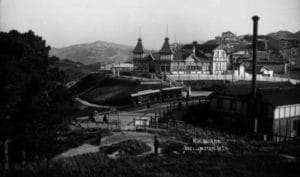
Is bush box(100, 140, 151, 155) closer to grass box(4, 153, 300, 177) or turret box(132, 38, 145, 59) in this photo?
grass box(4, 153, 300, 177)

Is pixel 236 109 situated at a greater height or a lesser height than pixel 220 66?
lesser

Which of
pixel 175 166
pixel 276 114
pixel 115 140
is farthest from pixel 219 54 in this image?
pixel 175 166

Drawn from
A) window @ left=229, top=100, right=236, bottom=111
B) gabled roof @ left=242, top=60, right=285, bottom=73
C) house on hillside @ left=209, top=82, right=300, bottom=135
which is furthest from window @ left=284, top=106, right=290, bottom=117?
gabled roof @ left=242, top=60, right=285, bottom=73

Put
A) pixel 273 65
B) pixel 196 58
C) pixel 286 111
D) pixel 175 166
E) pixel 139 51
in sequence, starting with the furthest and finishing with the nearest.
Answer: pixel 273 65 → pixel 139 51 → pixel 196 58 → pixel 286 111 → pixel 175 166

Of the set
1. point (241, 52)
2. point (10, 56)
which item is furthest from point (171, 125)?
point (241, 52)

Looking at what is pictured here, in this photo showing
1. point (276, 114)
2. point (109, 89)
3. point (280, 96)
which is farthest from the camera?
point (109, 89)

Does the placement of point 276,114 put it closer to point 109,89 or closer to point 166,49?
point 109,89

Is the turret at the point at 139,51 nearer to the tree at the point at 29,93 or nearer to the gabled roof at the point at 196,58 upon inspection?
the gabled roof at the point at 196,58
